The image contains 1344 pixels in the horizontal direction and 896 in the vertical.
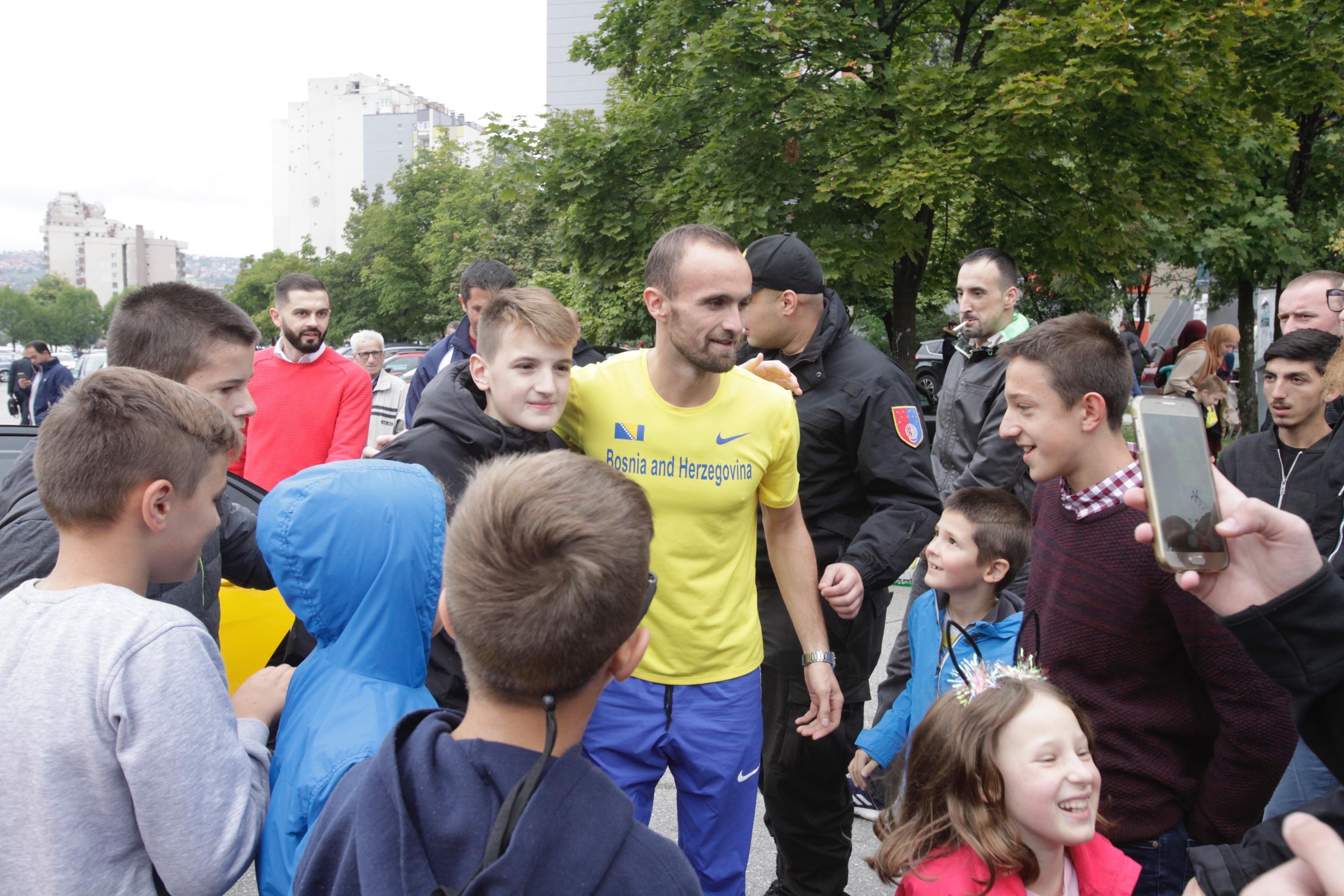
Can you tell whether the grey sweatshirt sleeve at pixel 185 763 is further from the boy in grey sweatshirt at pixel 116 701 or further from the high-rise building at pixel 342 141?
the high-rise building at pixel 342 141

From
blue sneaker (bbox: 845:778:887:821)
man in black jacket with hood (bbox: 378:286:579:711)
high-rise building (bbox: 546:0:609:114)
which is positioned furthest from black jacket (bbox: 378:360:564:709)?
high-rise building (bbox: 546:0:609:114)

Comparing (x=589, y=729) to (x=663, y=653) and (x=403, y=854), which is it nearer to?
(x=663, y=653)

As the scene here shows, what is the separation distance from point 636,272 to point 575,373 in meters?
11.5

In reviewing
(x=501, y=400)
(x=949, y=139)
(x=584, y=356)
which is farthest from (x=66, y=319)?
(x=501, y=400)

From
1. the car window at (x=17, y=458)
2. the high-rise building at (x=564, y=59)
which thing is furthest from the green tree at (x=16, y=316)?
the car window at (x=17, y=458)

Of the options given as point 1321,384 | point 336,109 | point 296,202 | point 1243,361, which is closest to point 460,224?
point 1243,361

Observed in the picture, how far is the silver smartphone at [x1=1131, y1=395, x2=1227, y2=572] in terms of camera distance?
1532mm

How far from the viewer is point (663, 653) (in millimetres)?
2801

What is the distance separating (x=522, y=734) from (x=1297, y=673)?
1.14m

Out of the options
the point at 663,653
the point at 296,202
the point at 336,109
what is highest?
the point at 336,109

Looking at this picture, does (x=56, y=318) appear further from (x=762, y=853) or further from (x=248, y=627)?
(x=762, y=853)

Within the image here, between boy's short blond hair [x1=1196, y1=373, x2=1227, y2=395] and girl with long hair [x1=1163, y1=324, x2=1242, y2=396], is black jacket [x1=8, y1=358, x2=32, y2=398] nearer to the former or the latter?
girl with long hair [x1=1163, y1=324, x2=1242, y2=396]

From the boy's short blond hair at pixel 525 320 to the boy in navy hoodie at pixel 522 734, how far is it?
1.45 meters

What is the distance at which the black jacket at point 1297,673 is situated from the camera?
1.43 meters
